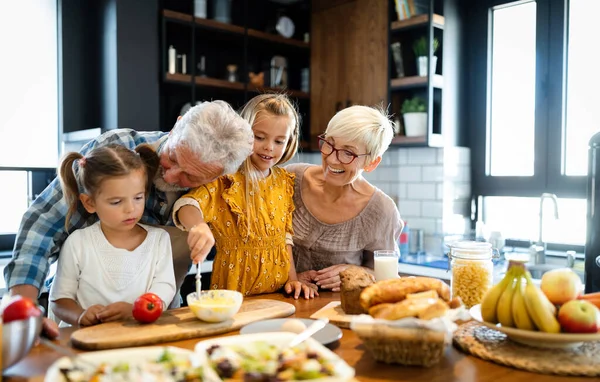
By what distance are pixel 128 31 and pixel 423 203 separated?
238cm

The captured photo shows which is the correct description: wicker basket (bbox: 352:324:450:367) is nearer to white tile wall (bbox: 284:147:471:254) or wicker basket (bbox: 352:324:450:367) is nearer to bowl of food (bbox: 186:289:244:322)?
bowl of food (bbox: 186:289:244:322)

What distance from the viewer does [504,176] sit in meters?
4.12

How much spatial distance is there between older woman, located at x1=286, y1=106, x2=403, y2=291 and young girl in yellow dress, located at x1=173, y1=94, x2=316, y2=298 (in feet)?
0.54

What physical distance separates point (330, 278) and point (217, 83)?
2.45 m

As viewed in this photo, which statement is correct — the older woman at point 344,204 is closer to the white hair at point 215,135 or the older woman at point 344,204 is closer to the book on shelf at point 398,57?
the white hair at point 215,135

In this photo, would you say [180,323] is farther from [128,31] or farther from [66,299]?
[128,31]

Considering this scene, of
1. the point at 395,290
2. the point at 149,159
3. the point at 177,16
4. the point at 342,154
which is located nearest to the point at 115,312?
the point at 149,159

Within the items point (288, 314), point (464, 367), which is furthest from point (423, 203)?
point (464, 367)

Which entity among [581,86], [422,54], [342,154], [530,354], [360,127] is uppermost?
[422,54]

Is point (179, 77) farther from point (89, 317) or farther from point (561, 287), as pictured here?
point (561, 287)

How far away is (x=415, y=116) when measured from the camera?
3.91 meters

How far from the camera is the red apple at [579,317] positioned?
125 cm

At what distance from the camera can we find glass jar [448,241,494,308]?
1.68 metres

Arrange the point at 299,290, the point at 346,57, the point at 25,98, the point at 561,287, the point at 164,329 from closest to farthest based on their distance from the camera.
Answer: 1. the point at 561,287
2. the point at 164,329
3. the point at 299,290
4. the point at 25,98
5. the point at 346,57
